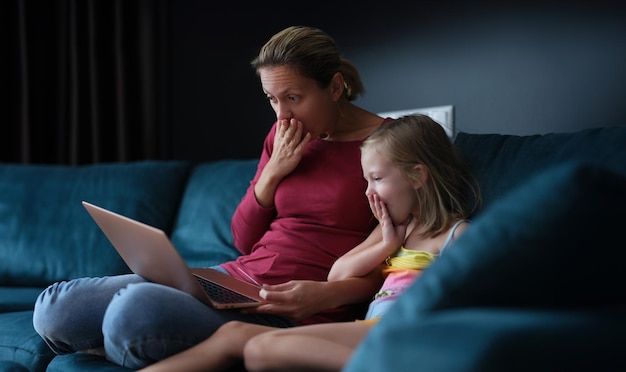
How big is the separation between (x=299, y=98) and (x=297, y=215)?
0.29m

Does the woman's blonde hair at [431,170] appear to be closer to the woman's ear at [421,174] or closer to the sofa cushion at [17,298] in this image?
the woman's ear at [421,174]

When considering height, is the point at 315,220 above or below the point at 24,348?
above

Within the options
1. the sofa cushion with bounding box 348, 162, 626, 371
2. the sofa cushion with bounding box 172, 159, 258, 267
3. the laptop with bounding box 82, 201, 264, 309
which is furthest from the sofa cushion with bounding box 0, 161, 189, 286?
the sofa cushion with bounding box 348, 162, 626, 371

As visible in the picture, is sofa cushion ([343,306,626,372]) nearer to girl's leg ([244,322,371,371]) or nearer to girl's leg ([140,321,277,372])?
girl's leg ([244,322,371,371])

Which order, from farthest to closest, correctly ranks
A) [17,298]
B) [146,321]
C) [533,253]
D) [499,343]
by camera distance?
[17,298]
[146,321]
[533,253]
[499,343]

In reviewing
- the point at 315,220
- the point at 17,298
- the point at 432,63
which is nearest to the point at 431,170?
the point at 315,220

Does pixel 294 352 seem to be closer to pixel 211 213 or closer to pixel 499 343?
pixel 499 343

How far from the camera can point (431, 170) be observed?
5.26ft

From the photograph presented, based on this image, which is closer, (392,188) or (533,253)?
(533,253)

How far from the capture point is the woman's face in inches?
70.1

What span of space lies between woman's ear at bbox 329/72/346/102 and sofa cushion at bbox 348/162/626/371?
0.89 m

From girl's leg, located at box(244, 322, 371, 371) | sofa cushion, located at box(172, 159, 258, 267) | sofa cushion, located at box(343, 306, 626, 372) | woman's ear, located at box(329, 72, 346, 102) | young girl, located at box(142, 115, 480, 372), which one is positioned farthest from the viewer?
sofa cushion, located at box(172, 159, 258, 267)

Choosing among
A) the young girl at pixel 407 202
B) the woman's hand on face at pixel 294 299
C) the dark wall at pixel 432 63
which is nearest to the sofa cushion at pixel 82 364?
the woman's hand on face at pixel 294 299

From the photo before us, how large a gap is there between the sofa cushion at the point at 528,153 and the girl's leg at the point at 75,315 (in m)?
0.83
